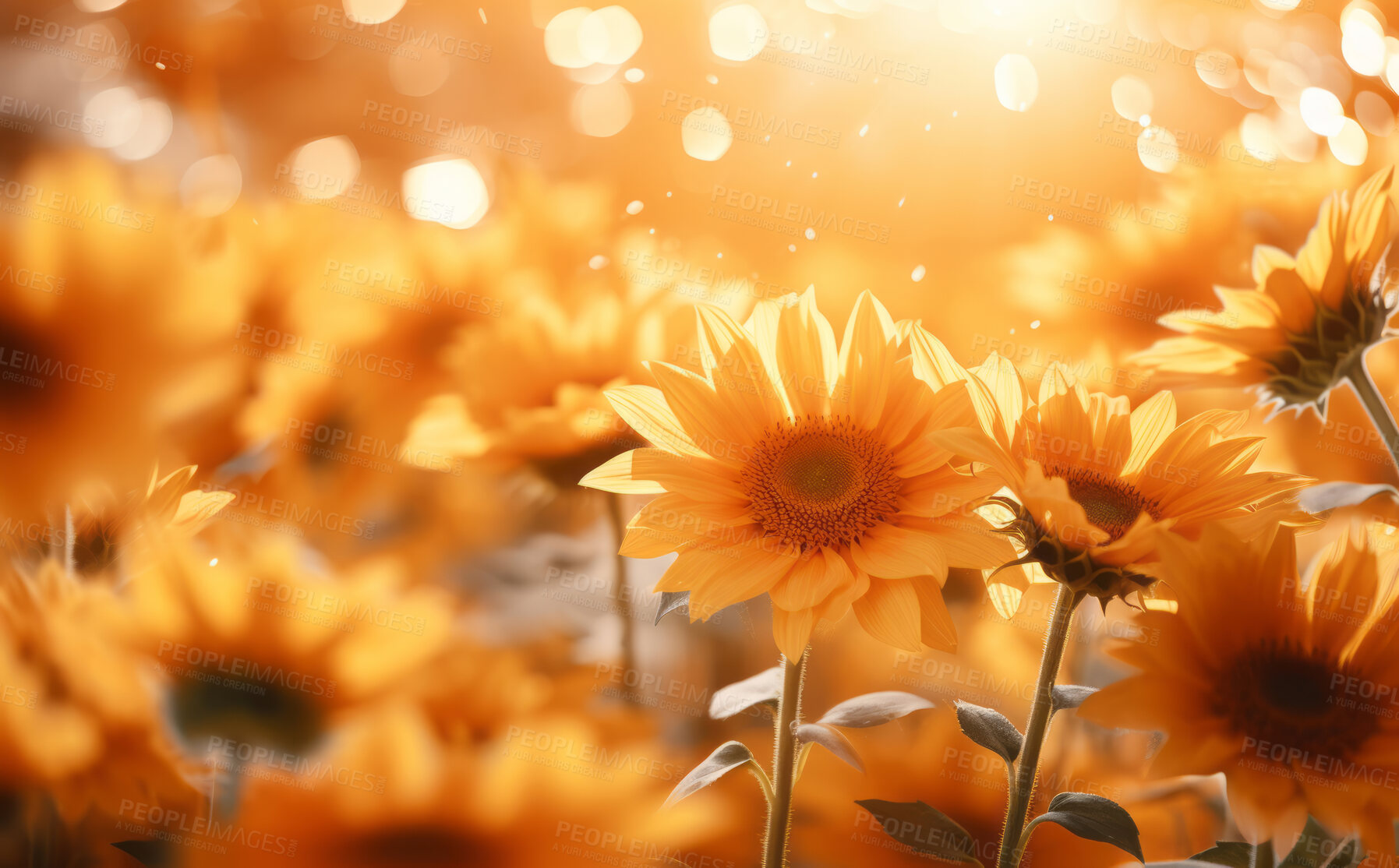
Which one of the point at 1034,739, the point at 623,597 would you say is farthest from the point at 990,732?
the point at 623,597

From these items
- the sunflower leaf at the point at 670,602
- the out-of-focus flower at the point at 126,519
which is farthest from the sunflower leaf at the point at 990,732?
the out-of-focus flower at the point at 126,519

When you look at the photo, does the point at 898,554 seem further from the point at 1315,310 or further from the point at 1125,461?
the point at 1315,310

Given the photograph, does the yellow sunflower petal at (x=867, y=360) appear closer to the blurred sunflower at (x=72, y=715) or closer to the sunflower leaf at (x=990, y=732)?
the sunflower leaf at (x=990, y=732)

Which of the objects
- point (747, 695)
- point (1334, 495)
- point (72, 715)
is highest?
point (1334, 495)

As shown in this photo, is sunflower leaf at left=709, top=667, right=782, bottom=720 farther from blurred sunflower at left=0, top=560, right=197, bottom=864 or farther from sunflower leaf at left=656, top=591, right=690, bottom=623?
blurred sunflower at left=0, top=560, right=197, bottom=864

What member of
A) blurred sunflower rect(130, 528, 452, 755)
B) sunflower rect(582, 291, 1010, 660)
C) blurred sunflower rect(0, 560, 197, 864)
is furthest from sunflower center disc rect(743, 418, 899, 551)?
blurred sunflower rect(0, 560, 197, 864)

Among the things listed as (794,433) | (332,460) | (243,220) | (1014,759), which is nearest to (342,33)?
(243,220)

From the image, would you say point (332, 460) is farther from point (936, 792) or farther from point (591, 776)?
point (936, 792)
